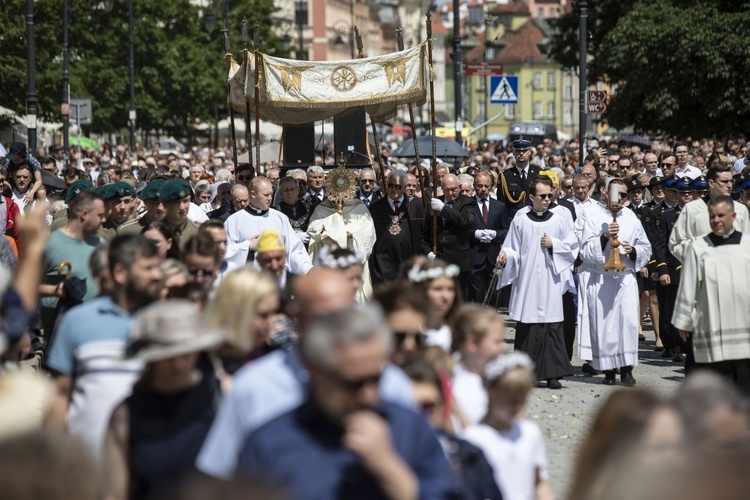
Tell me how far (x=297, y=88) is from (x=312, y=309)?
1121cm

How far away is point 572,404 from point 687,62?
1018 inches

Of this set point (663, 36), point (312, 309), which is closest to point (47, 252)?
point (312, 309)

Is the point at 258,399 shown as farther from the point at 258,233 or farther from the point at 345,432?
the point at 258,233

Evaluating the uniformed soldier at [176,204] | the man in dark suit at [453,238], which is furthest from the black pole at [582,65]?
the uniformed soldier at [176,204]

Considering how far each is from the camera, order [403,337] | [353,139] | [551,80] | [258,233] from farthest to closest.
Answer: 1. [551,80]
2. [353,139]
3. [258,233]
4. [403,337]

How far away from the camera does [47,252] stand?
9109 mm

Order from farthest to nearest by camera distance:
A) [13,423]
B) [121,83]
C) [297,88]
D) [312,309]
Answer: [121,83] → [297,88] → [312,309] → [13,423]

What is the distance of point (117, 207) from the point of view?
10680 mm

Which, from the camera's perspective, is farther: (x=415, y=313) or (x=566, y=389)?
(x=566, y=389)

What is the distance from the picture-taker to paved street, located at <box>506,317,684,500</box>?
976 cm

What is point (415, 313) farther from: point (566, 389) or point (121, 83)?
point (121, 83)

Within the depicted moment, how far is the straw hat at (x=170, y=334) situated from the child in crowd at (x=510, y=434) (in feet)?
3.61

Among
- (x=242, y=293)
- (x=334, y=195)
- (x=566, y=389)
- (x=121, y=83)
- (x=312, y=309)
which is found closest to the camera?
(x=312, y=309)

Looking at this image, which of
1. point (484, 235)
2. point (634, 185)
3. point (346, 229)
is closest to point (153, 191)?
point (346, 229)
